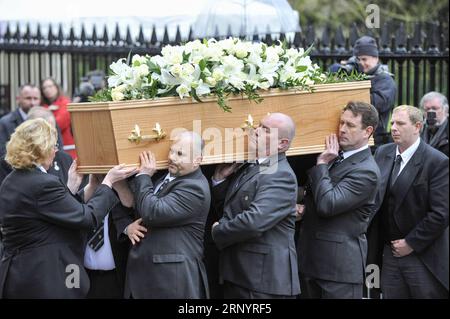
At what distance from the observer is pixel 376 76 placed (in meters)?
8.41

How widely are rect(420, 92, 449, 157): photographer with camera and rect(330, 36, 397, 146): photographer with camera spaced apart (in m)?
0.41

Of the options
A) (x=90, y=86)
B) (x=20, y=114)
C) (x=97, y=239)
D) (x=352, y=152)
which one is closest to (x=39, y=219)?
(x=97, y=239)

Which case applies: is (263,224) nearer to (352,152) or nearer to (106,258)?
(352,152)

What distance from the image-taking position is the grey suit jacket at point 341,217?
6199 mm

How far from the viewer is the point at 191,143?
5.98 meters

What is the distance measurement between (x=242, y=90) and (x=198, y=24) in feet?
14.9

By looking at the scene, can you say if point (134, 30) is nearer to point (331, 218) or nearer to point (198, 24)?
point (198, 24)

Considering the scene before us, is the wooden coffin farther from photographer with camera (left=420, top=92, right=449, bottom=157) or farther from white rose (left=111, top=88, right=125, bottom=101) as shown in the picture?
photographer with camera (left=420, top=92, right=449, bottom=157)

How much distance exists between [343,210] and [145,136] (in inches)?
56.3

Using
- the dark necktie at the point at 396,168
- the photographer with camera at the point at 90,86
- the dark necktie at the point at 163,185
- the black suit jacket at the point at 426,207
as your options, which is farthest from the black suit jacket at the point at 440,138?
the photographer with camera at the point at 90,86
